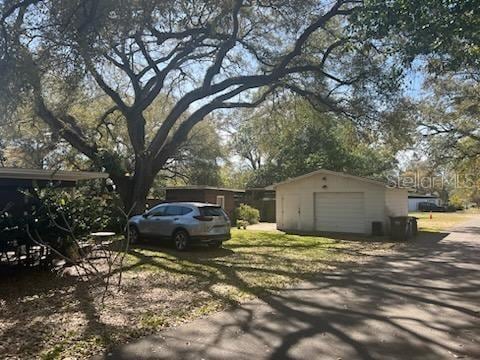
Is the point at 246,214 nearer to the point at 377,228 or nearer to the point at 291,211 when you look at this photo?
the point at 291,211

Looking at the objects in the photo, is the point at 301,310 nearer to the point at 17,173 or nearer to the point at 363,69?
the point at 17,173

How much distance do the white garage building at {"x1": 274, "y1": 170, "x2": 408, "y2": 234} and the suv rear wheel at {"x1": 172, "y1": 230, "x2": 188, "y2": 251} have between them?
962 centimetres

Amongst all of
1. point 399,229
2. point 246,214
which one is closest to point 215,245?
point 399,229

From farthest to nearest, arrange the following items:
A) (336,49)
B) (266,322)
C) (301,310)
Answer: (336,49) < (301,310) < (266,322)

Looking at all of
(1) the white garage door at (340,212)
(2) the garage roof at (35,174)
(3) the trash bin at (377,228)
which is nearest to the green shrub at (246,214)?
(1) the white garage door at (340,212)

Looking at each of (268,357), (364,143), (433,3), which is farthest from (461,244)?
(268,357)

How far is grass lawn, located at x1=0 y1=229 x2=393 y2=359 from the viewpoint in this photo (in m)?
5.49

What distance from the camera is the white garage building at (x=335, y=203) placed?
20.4 m

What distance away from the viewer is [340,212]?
844 inches

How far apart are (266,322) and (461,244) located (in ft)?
44.4

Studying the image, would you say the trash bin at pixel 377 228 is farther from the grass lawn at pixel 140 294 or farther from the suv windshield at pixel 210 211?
the suv windshield at pixel 210 211

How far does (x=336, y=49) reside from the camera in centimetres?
1808

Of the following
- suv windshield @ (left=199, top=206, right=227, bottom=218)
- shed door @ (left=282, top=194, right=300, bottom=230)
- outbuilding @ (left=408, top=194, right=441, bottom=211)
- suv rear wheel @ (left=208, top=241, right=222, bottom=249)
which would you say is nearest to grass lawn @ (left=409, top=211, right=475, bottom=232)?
shed door @ (left=282, top=194, right=300, bottom=230)

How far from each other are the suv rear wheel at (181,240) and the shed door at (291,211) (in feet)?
33.4
